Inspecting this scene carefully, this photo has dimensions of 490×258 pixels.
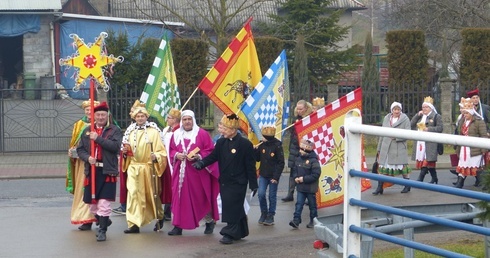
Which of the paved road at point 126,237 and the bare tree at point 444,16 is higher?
the bare tree at point 444,16

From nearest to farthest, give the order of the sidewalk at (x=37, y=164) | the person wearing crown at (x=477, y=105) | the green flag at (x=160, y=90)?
1. the green flag at (x=160, y=90)
2. the person wearing crown at (x=477, y=105)
3. the sidewalk at (x=37, y=164)

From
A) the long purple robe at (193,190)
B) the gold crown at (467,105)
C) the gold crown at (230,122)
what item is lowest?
the long purple robe at (193,190)

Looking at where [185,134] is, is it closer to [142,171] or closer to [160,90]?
[142,171]

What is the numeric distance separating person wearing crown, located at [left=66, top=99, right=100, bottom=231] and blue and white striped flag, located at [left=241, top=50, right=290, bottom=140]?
2079 millimetres

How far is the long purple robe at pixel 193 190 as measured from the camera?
437 inches

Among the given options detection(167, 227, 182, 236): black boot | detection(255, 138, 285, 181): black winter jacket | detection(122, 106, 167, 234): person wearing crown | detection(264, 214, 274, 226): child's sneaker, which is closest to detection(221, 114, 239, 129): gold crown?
detection(122, 106, 167, 234): person wearing crown

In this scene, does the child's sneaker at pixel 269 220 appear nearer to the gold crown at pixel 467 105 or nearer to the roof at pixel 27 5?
the gold crown at pixel 467 105

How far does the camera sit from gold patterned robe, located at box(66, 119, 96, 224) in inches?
450

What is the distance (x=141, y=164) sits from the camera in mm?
11250

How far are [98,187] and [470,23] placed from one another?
22.6m

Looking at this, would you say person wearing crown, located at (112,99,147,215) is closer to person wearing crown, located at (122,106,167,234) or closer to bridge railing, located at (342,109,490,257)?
person wearing crown, located at (122,106,167,234)

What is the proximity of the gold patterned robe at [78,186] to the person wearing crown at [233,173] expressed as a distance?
6.16 ft

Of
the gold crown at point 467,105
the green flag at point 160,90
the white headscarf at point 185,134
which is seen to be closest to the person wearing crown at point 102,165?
the white headscarf at point 185,134

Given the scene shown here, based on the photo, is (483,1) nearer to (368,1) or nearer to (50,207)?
(50,207)
